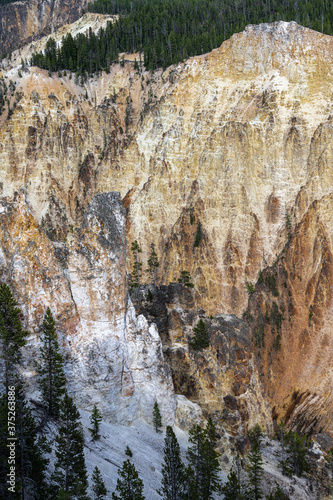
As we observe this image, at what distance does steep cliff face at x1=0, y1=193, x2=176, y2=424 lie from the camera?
116 ft

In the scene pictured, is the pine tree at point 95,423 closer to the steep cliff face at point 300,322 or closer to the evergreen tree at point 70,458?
the evergreen tree at point 70,458

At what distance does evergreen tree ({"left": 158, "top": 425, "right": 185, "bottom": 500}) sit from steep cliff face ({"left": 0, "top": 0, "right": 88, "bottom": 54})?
5617 inches

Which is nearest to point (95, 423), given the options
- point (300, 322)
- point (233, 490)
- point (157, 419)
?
point (157, 419)

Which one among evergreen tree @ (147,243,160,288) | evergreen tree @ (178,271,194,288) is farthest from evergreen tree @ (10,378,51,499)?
evergreen tree @ (147,243,160,288)

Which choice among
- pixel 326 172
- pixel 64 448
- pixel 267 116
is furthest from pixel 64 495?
pixel 267 116

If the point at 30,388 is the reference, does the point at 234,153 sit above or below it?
above

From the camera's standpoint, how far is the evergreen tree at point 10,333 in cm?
3153

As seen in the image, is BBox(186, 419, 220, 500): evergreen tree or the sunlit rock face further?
the sunlit rock face

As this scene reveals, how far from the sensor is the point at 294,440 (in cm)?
4309

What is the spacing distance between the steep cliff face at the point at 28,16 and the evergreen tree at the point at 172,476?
468 feet

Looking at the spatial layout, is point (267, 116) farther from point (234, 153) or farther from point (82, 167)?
point (82, 167)

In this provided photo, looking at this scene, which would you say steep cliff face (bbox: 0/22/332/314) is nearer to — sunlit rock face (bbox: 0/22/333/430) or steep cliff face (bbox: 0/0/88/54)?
sunlit rock face (bbox: 0/22/333/430)

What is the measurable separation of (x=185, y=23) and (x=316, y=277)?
191 ft

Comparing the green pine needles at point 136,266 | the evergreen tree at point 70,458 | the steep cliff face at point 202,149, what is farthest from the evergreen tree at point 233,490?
the green pine needles at point 136,266
